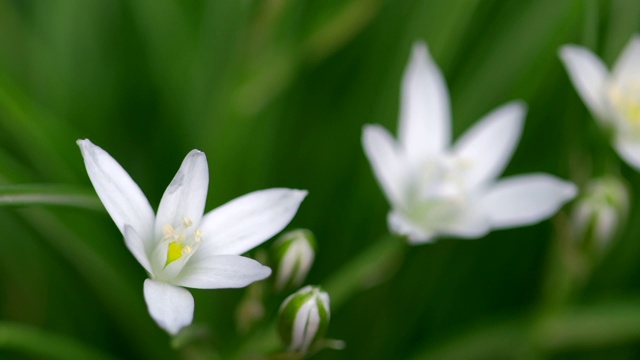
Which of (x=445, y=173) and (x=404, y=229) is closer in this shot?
(x=404, y=229)

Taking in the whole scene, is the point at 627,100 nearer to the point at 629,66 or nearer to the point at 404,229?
the point at 629,66

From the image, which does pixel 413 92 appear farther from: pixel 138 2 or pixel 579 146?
pixel 138 2

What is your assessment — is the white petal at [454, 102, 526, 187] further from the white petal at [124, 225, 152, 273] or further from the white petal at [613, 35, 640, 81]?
the white petal at [124, 225, 152, 273]

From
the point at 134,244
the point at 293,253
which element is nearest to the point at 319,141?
the point at 293,253

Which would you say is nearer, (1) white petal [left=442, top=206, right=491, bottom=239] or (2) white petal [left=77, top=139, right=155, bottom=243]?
(2) white petal [left=77, top=139, right=155, bottom=243]

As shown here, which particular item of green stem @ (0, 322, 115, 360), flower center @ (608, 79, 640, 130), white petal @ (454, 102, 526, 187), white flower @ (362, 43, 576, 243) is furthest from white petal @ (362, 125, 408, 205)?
green stem @ (0, 322, 115, 360)

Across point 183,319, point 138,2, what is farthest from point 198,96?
point 183,319
